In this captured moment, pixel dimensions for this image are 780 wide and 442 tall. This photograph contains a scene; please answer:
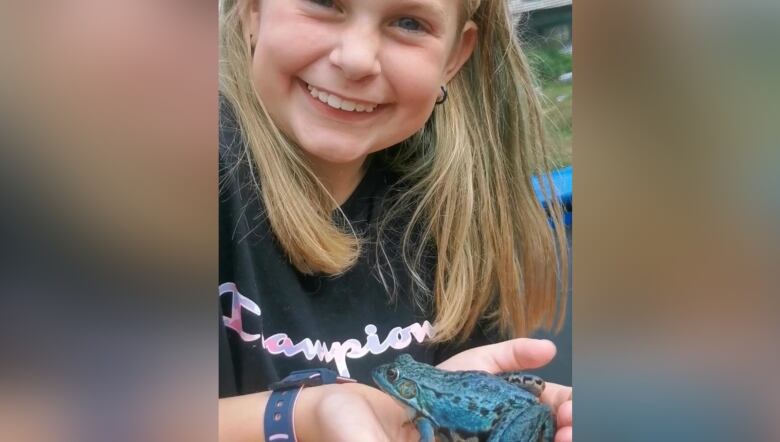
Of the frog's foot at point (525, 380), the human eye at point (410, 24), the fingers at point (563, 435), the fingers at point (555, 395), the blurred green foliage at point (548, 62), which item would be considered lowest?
the fingers at point (563, 435)

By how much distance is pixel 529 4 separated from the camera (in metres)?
1.64

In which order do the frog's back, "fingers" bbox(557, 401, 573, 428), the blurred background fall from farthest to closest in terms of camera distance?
1. "fingers" bbox(557, 401, 573, 428)
2. the frog's back
3. the blurred background

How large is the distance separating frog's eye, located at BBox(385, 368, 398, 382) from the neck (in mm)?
413

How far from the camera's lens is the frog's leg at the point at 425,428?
1646 millimetres

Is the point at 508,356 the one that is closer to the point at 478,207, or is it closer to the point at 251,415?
the point at 478,207

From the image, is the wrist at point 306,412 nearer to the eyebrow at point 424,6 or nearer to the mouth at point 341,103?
the mouth at point 341,103

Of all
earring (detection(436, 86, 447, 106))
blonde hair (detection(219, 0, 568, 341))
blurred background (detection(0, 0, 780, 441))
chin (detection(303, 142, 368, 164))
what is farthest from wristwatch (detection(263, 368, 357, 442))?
earring (detection(436, 86, 447, 106))

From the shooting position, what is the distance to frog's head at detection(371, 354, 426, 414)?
1.61 meters

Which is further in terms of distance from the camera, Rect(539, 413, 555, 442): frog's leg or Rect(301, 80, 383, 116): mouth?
Rect(539, 413, 555, 442): frog's leg

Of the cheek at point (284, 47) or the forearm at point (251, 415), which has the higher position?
the cheek at point (284, 47)

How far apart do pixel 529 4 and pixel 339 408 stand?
Answer: 1054 millimetres

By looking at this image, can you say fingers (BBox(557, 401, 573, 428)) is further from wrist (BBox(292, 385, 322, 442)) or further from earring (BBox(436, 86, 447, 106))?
earring (BBox(436, 86, 447, 106))

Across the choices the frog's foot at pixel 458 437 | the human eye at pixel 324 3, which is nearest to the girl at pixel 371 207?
the human eye at pixel 324 3
